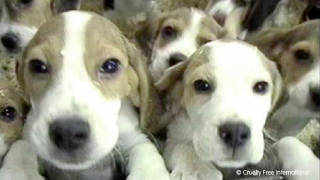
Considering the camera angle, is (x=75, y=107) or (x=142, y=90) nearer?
(x=75, y=107)

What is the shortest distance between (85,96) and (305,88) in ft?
1.64

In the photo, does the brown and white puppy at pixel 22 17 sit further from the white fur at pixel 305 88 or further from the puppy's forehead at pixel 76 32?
the white fur at pixel 305 88

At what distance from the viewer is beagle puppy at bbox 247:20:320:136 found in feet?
4.87

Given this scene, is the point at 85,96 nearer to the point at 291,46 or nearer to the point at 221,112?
the point at 221,112

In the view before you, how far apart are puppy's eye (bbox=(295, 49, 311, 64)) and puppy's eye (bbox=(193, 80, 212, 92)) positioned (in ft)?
0.74

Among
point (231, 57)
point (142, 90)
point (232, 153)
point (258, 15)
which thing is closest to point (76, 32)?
point (142, 90)

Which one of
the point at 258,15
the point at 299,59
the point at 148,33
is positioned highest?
the point at 299,59

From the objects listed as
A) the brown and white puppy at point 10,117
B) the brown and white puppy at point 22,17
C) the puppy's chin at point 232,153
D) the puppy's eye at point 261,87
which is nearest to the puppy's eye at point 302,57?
the puppy's eye at point 261,87

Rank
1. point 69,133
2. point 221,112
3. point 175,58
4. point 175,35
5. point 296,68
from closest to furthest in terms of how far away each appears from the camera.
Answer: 1. point 69,133
2. point 221,112
3. point 296,68
4. point 175,58
5. point 175,35

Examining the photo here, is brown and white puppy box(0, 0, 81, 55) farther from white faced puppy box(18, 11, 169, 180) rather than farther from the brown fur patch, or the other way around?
the brown fur patch

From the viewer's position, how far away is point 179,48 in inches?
82.5

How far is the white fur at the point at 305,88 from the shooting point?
147 centimetres

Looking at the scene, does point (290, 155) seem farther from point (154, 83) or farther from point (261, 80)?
point (154, 83)

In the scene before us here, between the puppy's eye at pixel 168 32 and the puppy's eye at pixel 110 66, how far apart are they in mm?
521
